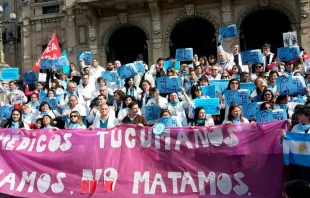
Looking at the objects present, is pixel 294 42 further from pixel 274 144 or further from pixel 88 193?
pixel 88 193

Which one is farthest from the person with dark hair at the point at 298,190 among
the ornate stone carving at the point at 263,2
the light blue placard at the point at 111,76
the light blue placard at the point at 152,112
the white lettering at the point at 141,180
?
the ornate stone carving at the point at 263,2

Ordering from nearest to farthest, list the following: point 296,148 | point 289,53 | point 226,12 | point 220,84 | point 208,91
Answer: point 296,148
point 208,91
point 220,84
point 289,53
point 226,12

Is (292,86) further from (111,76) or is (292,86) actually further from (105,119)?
(111,76)

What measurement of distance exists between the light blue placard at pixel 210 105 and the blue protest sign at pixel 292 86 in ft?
3.94

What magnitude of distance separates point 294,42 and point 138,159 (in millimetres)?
6758

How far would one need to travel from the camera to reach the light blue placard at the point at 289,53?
1016cm

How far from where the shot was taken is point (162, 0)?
20.9m

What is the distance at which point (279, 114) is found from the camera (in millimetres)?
7012

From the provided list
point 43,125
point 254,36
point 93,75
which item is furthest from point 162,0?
point 43,125

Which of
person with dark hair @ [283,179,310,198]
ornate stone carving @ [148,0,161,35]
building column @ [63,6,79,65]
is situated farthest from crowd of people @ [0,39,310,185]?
building column @ [63,6,79,65]

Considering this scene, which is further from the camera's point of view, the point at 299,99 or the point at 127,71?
the point at 127,71

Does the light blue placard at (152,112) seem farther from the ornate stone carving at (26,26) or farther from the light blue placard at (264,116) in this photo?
the ornate stone carving at (26,26)

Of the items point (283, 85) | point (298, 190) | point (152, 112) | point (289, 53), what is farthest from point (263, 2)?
point (298, 190)

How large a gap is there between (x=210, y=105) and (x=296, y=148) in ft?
8.38
